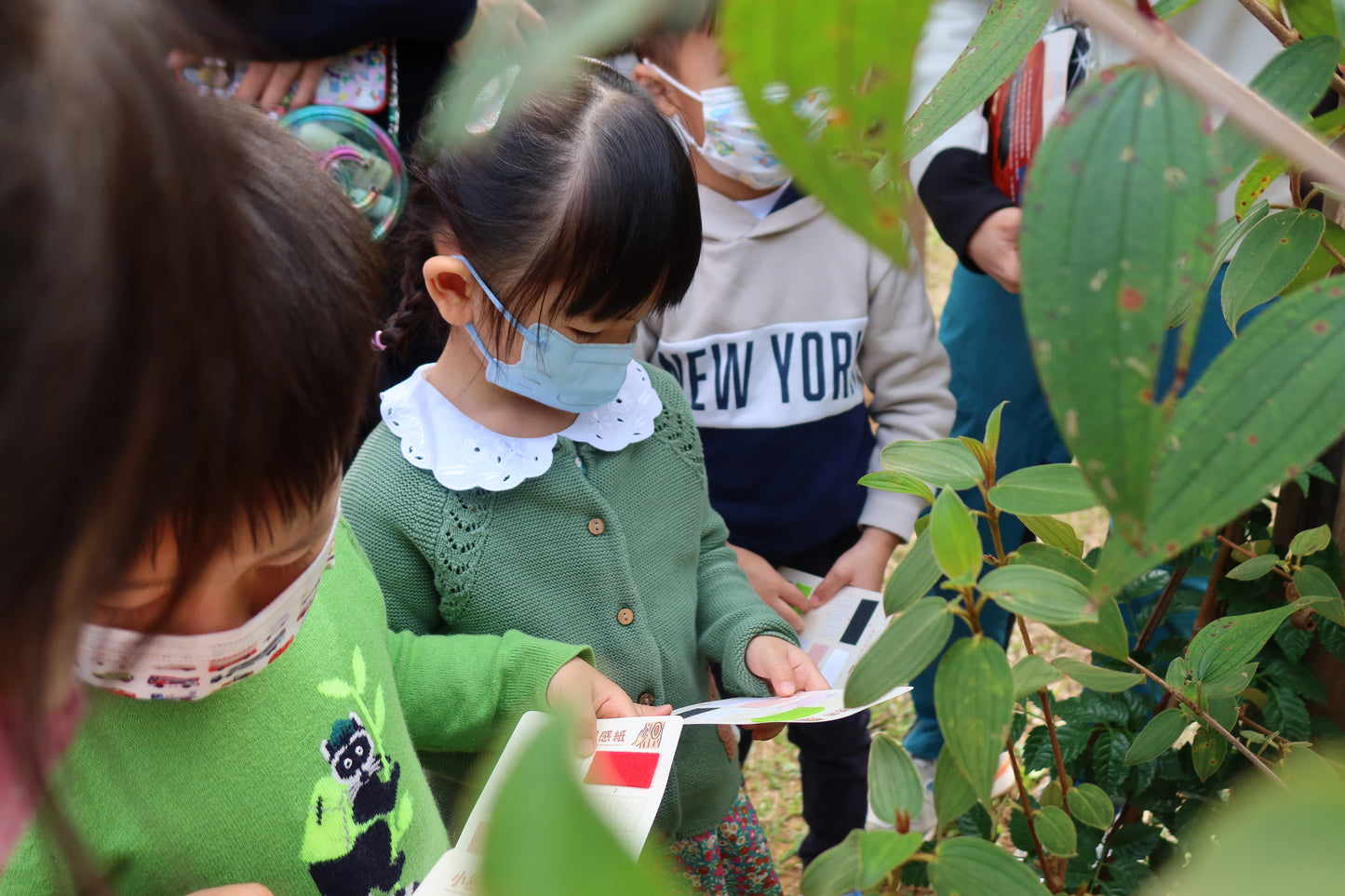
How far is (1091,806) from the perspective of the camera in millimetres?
729

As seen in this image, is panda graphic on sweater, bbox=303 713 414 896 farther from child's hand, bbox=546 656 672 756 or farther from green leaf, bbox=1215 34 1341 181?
green leaf, bbox=1215 34 1341 181

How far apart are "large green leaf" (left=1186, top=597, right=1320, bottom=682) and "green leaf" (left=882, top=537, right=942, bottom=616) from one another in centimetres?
25

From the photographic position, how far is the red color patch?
3.07ft

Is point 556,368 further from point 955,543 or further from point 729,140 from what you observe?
point 955,543

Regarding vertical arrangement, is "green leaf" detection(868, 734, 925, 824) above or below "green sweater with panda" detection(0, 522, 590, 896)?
above

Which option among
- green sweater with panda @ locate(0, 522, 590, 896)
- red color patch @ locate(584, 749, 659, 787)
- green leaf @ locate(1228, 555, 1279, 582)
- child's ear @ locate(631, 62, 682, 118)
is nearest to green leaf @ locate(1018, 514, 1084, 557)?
green leaf @ locate(1228, 555, 1279, 582)

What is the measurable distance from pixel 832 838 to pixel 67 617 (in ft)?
5.16

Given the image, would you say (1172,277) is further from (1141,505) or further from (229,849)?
(229,849)

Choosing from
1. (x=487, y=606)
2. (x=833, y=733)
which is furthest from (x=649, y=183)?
(x=833, y=733)

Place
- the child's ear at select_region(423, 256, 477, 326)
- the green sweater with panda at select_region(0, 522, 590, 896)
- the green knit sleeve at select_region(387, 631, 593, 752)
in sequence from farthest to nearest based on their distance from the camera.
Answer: the child's ear at select_region(423, 256, 477, 326)
the green knit sleeve at select_region(387, 631, 593, 752)
the green sweater with panda at select_region(0, 522, 590, 896)

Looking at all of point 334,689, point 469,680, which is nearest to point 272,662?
point 334,689

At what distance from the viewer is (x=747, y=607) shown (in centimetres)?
125

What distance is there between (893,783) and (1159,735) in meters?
0.30

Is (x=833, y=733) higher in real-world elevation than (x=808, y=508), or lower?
lower
